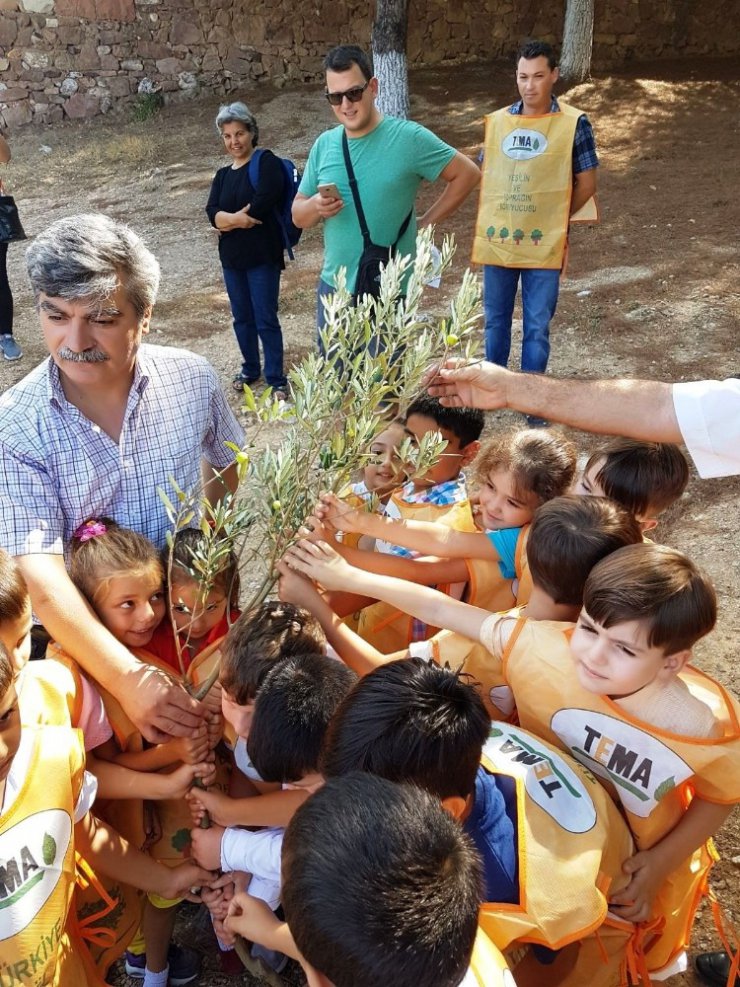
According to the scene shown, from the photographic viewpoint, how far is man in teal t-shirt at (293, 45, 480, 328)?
4465 millimetres

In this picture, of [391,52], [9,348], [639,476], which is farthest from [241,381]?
[391,52]

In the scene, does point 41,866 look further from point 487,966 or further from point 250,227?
point 250,227

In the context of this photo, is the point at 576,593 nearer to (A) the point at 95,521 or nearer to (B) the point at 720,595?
(A) the point at 95,521

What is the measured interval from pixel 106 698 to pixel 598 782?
1196 millimetres

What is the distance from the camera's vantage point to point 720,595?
3840 mm

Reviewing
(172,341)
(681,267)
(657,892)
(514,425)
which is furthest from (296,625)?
(681,267)

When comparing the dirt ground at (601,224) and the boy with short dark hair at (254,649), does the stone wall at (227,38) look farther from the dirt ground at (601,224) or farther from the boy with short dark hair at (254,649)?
the boy with short dark hair at (254,649)

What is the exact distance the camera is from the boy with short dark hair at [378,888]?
115 cm

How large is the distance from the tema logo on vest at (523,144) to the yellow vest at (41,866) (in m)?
4.78

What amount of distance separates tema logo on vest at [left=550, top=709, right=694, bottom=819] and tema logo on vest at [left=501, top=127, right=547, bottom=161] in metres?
4.38

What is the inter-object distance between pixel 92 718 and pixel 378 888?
3.56 feet

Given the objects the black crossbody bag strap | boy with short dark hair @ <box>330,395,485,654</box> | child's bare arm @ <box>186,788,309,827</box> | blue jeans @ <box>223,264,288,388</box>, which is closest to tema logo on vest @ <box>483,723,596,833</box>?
child's bare arm @ <box>186,788,309,827</box>

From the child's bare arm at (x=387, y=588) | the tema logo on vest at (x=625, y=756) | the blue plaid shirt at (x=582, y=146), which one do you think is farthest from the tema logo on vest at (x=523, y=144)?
the tema logo on vest at (x=625, y=756)

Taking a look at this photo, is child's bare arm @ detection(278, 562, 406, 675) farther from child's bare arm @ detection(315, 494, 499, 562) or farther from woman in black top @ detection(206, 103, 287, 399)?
woman in black top @ detection(206, 103, 287, 399)
